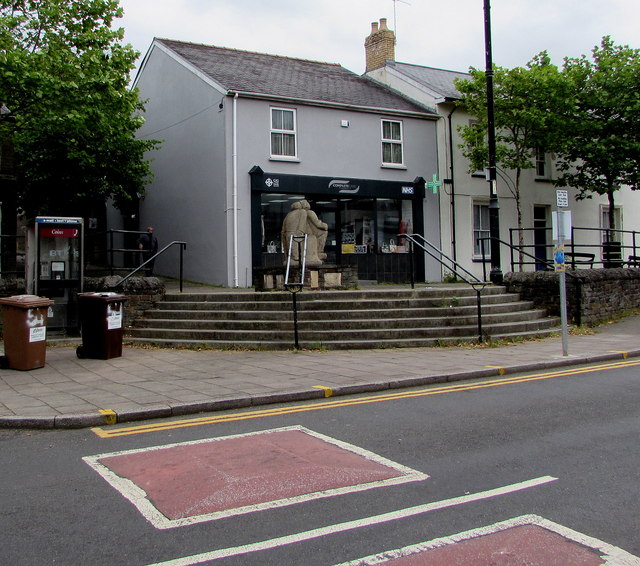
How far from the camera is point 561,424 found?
256 inches

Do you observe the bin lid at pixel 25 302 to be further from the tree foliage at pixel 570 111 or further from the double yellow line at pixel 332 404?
the tree foliage at pixel 570 111

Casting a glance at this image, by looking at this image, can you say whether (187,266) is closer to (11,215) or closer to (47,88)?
(11,215)

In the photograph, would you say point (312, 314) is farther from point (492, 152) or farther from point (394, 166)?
point (394, 166)

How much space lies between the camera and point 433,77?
2670cm

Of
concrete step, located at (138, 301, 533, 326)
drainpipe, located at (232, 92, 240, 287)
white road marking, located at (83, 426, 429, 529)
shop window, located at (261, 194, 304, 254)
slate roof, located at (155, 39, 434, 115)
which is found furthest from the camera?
slate roof, located at (155, 39, 434, 115)

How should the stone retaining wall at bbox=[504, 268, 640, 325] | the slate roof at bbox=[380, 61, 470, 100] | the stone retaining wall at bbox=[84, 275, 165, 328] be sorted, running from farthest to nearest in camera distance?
the slate roof at bbox=[380, 61, 470, 100] < the stone retaining wall at bbox=[504, 268, 640, 325] < the stone retaining wall at bbox=[84, 275, 165, 328]

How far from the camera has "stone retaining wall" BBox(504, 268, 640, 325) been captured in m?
15.2

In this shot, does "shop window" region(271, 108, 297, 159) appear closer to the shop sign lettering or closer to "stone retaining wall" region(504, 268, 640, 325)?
the shop sign lettering

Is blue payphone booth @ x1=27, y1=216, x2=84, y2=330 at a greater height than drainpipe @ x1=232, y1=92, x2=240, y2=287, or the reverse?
drainpipe @ x1=232, y1=92, x2=240, y2=287

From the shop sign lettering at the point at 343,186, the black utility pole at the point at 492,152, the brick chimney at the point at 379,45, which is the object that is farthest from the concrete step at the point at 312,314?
the brick chimney at the point at 379,45

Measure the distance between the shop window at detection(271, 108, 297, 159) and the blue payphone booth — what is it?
8.41m

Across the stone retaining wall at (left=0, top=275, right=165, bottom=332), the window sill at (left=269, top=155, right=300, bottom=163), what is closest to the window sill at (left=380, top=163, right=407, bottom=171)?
the window sill at (left=269, top=155, right=300, bottom=163)

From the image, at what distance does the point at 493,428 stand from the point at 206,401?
332cm

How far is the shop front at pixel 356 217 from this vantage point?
20562 millimetres
